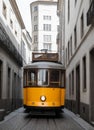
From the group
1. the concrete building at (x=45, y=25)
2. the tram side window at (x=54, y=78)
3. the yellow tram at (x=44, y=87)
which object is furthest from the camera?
the concrete building at (x=45, y=25)

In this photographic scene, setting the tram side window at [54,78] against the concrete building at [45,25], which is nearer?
the tram side window at [54,78]

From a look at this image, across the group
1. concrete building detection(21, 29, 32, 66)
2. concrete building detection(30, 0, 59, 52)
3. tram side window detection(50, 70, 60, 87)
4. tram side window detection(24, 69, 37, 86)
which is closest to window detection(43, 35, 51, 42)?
concrete building detection(30, 0, 59, 52)

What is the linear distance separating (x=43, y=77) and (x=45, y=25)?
73775 millimetres

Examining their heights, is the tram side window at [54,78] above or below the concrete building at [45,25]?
below

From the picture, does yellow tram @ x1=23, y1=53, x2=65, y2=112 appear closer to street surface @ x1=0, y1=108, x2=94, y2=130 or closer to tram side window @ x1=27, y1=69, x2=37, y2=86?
tram side window @ x1=27, y1=69, x2=37, y2=86

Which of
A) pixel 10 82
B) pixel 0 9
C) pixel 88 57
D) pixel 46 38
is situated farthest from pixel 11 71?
Answer: pixel 46 38

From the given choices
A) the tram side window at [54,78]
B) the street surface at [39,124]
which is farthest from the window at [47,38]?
the tram side window at [54,78]

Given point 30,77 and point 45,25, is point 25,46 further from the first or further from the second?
point 45,25

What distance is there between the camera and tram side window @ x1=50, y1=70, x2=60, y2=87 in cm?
2080

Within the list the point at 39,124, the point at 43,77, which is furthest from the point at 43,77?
the point at 39,124

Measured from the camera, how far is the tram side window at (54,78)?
20.8 metres

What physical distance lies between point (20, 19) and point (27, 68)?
59.4ft

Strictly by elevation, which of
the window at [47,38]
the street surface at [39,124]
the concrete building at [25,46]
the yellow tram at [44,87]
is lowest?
the street surface at [39,124]

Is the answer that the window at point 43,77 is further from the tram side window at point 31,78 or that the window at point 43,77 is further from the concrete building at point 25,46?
the concrete building at point 25,46
